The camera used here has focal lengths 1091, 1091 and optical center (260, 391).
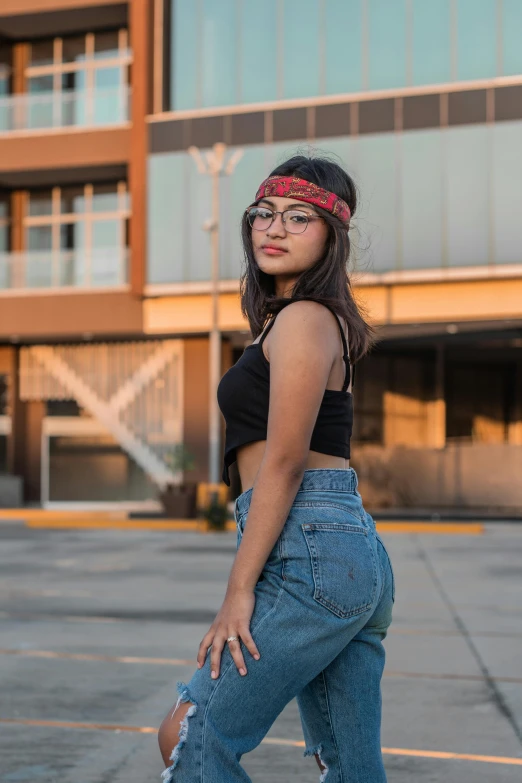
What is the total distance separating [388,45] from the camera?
85.8 feet

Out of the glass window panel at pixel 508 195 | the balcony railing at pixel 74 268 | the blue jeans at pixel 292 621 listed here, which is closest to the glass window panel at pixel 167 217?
the balcony railing at pixel 74 268

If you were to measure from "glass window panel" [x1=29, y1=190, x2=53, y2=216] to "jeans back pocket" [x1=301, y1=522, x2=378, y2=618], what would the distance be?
29.3m

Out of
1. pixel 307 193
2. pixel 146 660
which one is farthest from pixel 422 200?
pixel 307 193

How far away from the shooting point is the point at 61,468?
30.2m

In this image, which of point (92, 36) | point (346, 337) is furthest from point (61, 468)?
point (346, 337)

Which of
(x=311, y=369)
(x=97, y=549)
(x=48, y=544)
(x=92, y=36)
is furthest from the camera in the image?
(x=92, y=36)

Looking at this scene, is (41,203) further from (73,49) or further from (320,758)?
(320,758)

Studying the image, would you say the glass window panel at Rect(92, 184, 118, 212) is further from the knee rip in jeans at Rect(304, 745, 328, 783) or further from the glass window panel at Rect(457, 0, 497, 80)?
the knee rip in jeans at Rect(304, 745, 328, 783)

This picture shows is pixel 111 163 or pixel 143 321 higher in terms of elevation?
pixel 111 163

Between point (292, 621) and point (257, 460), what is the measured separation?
1.23 ft

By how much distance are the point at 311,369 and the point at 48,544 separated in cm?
1585

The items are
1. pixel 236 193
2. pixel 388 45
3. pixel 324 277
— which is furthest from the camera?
pixel 236 193

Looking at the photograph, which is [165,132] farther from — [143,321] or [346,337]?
[346,337]

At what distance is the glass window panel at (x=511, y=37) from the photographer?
25.2 m
